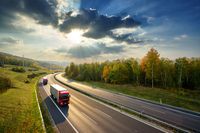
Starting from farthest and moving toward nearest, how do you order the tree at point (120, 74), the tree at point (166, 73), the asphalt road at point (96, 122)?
the tree at point (120, 74), the tree at point (166, 73), the asphalt road at point (96, 122)

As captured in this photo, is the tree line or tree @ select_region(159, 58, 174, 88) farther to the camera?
tree @ select_region(159, 58, 174, 88)

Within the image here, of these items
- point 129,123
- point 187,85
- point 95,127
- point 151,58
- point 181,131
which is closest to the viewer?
point 181,131

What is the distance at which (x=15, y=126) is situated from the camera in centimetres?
1748

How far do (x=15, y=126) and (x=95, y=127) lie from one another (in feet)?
32.7

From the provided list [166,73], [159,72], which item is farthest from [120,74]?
[166,73]

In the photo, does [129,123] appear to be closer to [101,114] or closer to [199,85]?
[101,114]

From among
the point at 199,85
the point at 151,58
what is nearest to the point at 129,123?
the point at 151,58

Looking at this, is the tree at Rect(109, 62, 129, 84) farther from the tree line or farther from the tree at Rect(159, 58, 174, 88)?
the tree at Rect(159, 58, 174, 88)

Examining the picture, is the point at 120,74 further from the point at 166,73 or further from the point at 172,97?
the point at 172,97

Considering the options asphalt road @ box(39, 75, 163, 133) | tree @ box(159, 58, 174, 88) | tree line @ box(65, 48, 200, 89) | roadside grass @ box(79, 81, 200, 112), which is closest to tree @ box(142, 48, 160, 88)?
tree line @ box(65, 48, 200, 89)

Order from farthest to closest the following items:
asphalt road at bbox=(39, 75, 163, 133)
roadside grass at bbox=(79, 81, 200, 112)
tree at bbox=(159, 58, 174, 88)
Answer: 1. tree at bbox=(159, 58, 174, 88)
2. roadside grass at bbox=(79, 81, 200, 112)
3. asphalt road at bbox=(39, 75, 163, 133)

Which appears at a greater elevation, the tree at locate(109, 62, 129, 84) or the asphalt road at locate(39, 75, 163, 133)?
the tree at locate(109, 62, 129, 84)

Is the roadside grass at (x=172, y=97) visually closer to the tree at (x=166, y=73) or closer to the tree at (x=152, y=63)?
the tree at (x=152, y=63)

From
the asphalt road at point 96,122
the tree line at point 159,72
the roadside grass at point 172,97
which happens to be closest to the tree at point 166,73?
the tree line at point 159,72
